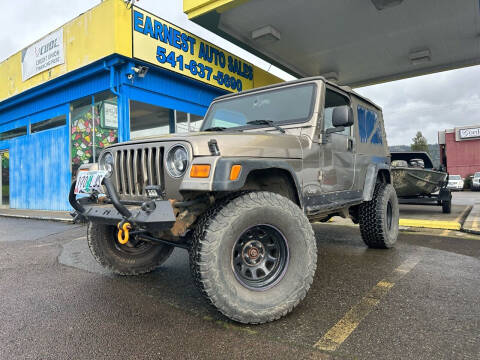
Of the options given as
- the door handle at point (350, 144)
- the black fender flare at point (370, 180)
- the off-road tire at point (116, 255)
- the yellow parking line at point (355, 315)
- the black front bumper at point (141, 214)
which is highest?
→ the door handle at point (350, 144)

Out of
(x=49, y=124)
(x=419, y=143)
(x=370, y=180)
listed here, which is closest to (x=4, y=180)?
(x=49, y=124)

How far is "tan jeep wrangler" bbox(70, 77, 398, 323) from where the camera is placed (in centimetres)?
221

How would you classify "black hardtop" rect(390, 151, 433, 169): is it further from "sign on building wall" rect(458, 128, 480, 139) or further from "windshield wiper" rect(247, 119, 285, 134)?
"sign on building wall" rect(458, 128, 480, 139)

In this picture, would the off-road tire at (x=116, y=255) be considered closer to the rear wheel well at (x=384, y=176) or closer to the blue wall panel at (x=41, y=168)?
the rear wheel well at (x=384, y=176)

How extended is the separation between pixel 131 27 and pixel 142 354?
7759 mm

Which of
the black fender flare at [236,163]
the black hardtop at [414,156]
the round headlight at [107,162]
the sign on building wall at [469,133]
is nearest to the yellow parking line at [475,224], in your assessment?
the black hardtop at [414,156]

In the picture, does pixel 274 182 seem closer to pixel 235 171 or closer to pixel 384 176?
pixel 235 171

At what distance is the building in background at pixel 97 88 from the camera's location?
815 cm

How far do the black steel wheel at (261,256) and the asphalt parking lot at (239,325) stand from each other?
12.5 inches

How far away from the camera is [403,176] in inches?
281

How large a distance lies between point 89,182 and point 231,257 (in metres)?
1.33

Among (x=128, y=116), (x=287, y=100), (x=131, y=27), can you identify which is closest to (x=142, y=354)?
(x=287, y=100)

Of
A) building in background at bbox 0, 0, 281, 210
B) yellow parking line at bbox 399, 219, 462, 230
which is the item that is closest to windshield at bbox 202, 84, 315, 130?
building in background at bbox 0, 0, 281, 210

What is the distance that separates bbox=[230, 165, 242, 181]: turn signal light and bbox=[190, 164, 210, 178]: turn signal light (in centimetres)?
16
